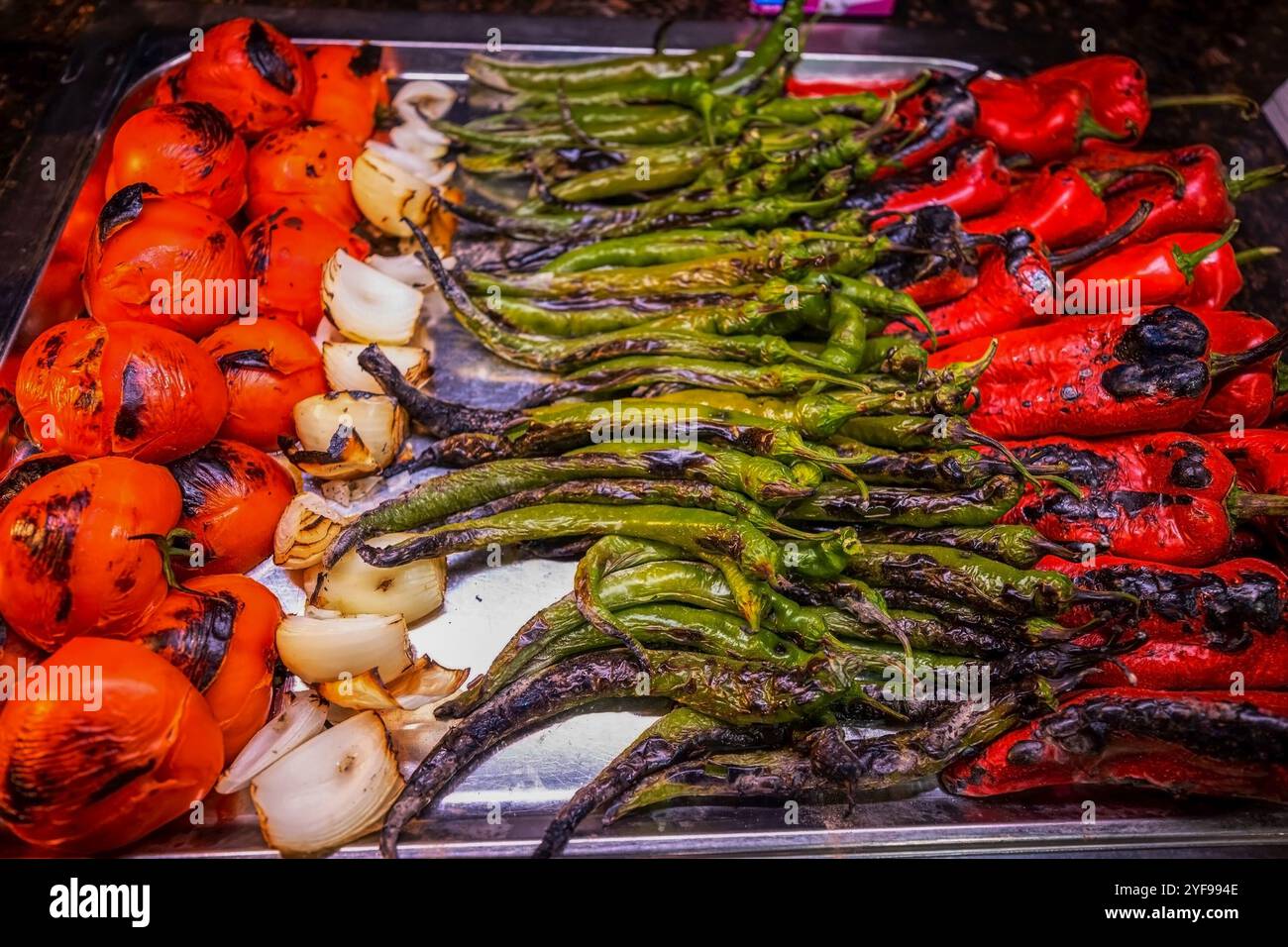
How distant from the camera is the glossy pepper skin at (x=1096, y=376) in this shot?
3.30 meters

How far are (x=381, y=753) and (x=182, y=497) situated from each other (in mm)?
1181

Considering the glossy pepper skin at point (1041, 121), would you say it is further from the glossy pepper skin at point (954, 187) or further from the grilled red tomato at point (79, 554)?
the grilled red tomato at point (79, 554)

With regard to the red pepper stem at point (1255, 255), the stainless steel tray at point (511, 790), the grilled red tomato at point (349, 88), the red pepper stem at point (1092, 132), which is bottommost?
the stainless steel tray at point (511, 790)

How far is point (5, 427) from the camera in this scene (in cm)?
337

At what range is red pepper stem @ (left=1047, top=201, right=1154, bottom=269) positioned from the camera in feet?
12.7

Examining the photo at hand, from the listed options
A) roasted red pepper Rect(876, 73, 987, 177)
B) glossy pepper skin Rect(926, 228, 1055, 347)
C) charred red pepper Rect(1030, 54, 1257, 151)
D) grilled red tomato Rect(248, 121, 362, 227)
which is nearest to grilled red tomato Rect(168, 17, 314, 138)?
grilled red tomato Rect(248, 121, 362, 227)

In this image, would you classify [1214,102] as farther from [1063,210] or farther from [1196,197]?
[1063,210]

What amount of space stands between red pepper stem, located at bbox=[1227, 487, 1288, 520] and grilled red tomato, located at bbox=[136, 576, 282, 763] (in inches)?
138

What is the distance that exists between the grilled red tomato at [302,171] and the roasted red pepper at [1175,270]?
11.4 ft

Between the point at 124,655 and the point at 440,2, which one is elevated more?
the point at 440,2

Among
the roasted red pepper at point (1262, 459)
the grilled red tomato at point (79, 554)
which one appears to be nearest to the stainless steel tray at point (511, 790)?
the grilled red tomato at point (79, 554)
